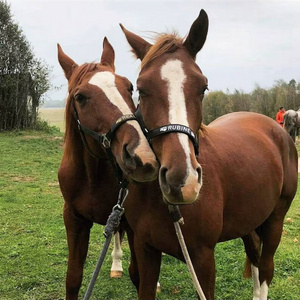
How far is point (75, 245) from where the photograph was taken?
293 centimetres

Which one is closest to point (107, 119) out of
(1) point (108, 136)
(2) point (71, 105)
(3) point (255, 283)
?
(1) point (108, 136)

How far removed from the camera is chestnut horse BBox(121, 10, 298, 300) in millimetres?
1736

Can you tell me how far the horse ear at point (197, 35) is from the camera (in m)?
2.04

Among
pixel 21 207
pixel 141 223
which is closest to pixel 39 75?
pixel 21 207

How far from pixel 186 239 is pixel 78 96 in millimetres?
1147

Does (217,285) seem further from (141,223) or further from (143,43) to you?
(143,43)

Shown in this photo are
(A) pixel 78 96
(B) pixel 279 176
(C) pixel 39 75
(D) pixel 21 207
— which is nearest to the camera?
(A) pixel 78 96

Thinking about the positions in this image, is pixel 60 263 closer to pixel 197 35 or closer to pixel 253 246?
pixel 253 246

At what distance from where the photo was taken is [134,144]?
1912 mm

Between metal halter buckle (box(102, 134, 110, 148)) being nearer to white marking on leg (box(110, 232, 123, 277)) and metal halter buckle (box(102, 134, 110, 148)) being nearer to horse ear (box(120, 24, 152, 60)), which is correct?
horse ear (box(120, 24, 152, 60))

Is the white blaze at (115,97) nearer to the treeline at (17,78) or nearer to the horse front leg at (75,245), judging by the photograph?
the horse front leg at (75,245)

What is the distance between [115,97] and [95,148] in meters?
0.39

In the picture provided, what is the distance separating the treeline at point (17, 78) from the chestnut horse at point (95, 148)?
15118 millimetres

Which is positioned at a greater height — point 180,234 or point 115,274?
point 180,234
